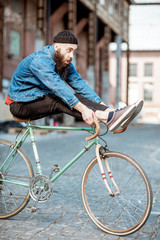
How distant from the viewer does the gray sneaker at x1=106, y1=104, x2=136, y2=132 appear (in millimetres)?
3660

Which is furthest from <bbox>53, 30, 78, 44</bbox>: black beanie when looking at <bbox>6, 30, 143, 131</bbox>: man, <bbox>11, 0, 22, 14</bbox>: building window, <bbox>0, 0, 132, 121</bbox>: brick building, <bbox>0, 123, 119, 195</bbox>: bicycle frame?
<bbox>11, 0, 22, 14</bbox>: building window

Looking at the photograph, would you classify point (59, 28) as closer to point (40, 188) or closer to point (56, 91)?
point (40, 188)

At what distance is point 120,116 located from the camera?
3.70 metres

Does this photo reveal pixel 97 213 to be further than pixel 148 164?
No

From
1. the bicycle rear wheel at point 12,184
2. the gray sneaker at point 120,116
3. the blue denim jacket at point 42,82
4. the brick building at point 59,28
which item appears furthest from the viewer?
the brick building at point 59,28

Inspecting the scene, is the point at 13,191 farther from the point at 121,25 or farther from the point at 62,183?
the point at 121,25

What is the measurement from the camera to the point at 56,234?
13.1 ft

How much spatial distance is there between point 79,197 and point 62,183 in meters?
1.11

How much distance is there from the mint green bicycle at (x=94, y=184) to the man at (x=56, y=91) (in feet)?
0.49

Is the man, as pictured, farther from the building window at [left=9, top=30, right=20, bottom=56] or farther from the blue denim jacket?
the building window at [left=9, top=30, right=20, bottom=56]

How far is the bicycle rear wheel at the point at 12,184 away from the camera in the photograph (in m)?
4.38

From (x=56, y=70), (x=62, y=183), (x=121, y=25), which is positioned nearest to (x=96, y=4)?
(x=121, y=25)

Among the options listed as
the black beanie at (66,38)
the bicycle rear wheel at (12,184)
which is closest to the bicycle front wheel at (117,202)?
the bicycle rear wheel at (12,184)

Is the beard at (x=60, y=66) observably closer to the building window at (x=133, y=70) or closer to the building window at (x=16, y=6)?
the building window at (x=16, y=6)
